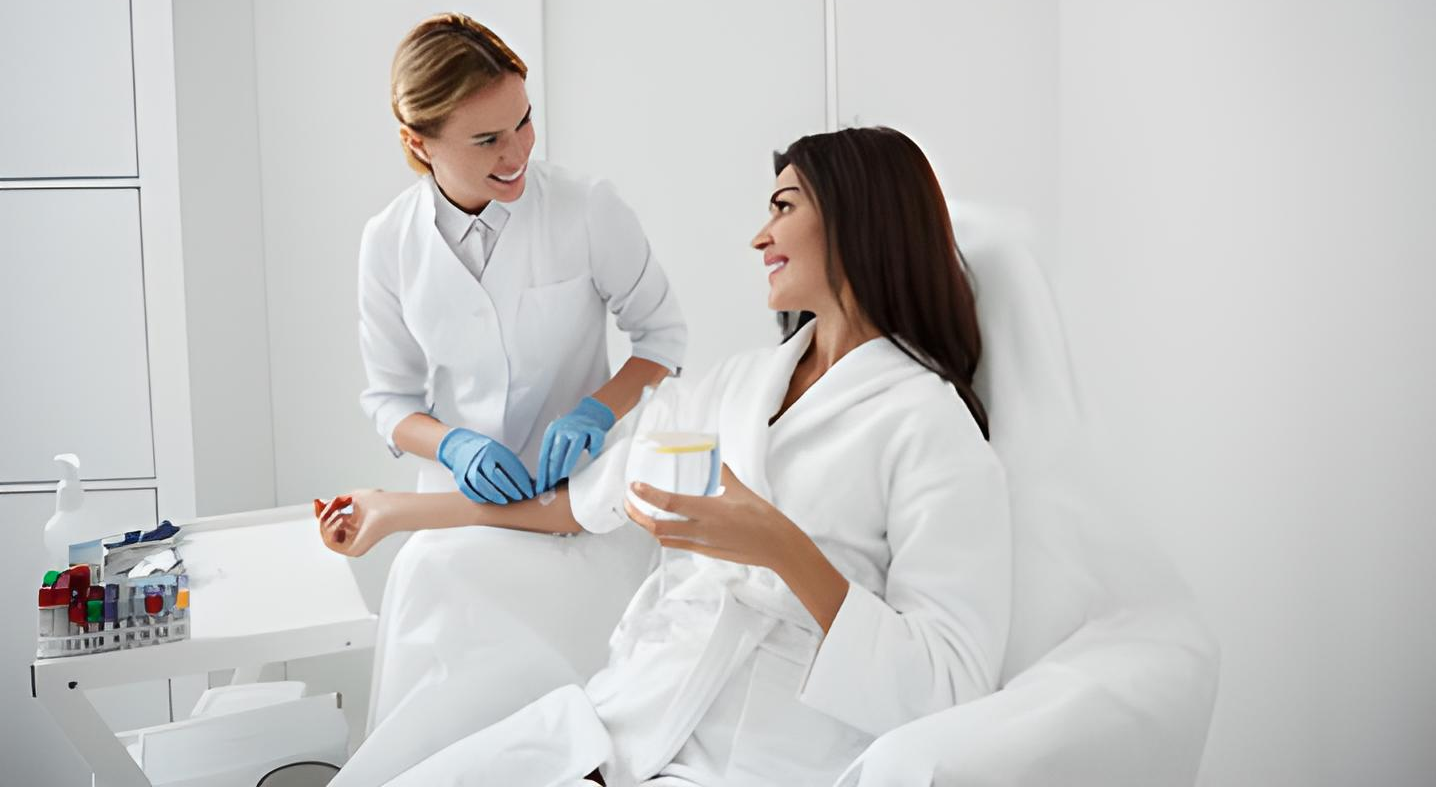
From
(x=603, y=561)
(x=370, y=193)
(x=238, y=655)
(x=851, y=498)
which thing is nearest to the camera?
(x=851, y=498)

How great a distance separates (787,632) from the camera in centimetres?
134

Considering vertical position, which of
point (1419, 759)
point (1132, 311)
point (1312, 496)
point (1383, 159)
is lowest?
point (1419, 759)

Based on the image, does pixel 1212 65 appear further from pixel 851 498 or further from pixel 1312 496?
pixel 851 498

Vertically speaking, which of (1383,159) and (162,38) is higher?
(162,38)

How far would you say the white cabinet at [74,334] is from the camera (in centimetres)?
215

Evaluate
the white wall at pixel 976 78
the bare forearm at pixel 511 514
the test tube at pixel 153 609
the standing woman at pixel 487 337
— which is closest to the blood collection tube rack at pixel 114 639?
the test tube at pixel 153 609

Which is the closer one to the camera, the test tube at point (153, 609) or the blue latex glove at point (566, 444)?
the test tube at point (153, 609)

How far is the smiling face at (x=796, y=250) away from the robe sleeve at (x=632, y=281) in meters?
0.42

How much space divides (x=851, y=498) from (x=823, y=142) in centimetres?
46

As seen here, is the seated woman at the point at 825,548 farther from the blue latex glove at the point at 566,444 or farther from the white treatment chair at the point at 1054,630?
the blue latex glove at the point at 566,444

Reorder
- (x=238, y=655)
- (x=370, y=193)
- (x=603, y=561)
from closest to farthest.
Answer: (x=238, y=655), (x=603, y=561), (x=370, y=193)

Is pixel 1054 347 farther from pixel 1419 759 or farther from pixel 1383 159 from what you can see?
pixel 1419 759

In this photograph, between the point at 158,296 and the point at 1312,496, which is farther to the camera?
the point at 158,296

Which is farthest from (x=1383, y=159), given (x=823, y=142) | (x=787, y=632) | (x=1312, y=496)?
(x=787, y=632)
